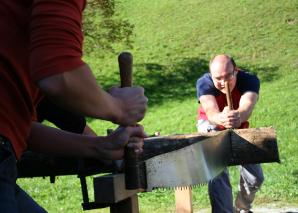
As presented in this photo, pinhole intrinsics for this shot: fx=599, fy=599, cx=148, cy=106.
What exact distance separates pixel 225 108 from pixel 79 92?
379 centimetres

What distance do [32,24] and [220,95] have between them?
4284mm

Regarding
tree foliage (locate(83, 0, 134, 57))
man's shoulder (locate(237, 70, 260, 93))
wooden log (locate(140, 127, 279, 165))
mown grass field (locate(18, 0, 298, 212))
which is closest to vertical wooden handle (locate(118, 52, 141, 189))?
wooden log (locate(140, 127, 279, 165))

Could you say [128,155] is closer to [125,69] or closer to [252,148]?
[125,69]

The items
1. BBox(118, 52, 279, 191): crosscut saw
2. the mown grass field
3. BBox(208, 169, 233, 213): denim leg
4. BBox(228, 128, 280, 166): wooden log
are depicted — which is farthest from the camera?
the mown grass field

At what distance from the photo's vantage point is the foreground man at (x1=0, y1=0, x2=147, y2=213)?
5.93 feet

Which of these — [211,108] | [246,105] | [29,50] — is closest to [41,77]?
[29,50]

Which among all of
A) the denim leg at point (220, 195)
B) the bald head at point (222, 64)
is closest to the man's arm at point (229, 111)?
the bald head at point (222, 64)

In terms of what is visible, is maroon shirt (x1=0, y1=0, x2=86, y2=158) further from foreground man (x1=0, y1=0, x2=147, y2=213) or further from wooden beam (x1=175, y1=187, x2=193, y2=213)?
wooden beam (x1=175, y1=187, x2=193, y2=213)

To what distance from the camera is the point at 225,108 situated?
18.2 ft

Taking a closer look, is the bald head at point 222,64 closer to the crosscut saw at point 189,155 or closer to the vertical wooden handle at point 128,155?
the crosscut saw at point 189,155

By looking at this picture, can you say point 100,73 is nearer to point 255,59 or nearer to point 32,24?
point 255,59

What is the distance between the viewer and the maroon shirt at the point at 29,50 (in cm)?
180

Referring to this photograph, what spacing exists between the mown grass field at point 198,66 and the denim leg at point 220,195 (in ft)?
6.02

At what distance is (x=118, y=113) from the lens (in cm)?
206
